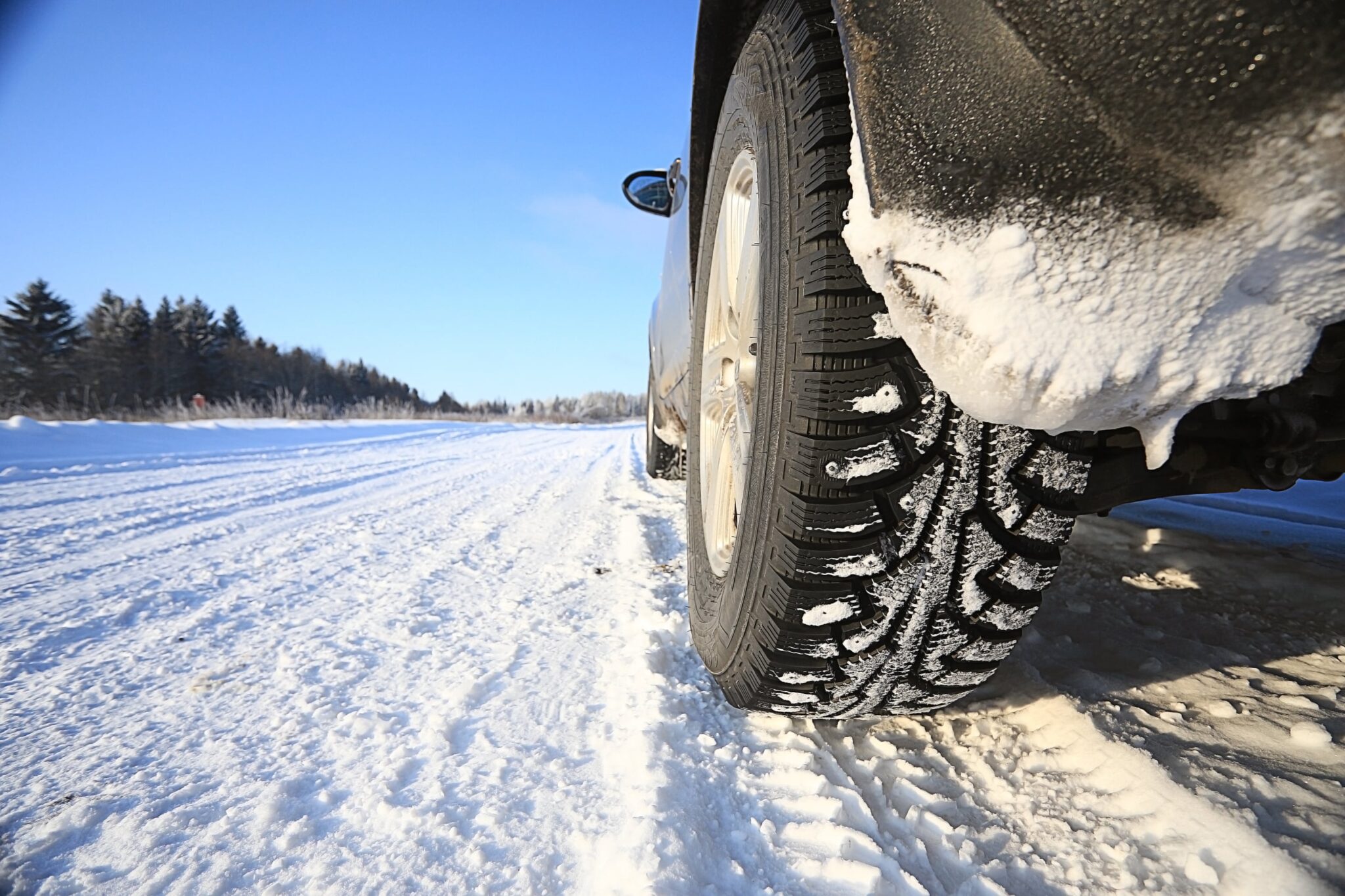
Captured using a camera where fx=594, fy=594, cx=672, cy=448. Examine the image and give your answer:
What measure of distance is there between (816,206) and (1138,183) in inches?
16.2

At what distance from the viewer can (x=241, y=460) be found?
21.0ft

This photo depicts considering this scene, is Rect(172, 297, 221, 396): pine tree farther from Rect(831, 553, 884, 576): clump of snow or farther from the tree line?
Rect(831, 553, 884, 576): clump of snow

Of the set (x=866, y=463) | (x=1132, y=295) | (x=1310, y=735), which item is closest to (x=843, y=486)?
(x=866, y=463)

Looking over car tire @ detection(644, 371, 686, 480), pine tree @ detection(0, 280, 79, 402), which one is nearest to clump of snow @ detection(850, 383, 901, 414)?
car tire @ detection(644, 371, 686, 480)

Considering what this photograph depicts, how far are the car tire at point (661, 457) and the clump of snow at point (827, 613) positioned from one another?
347 cm

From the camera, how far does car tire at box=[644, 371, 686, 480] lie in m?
4.55

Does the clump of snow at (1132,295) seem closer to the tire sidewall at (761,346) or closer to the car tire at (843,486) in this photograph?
the car tire at (843,486)

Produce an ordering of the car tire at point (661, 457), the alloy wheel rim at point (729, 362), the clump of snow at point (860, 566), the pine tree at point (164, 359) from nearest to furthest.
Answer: the clump of snow at point (860, 566), the alloy wheel rim at point (729, 362), the car tire at point (661, 457), the pine tree at point (164, 359)

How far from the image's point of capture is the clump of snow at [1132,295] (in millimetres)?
430

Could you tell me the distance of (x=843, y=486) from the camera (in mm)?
826

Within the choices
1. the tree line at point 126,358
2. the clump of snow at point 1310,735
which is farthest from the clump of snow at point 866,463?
the tree line at point 126,358

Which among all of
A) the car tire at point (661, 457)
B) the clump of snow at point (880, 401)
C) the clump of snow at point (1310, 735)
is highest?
the clump of snow at point (880, 401)

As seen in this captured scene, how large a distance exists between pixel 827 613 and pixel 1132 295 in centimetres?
56

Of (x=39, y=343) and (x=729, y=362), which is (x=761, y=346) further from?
(x=39, y=343)
